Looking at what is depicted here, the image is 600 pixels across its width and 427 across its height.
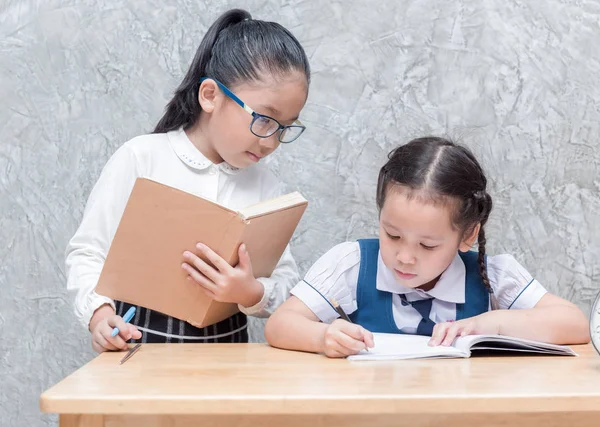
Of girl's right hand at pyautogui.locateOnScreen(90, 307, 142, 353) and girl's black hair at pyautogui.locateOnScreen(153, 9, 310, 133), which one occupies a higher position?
girl's black hair at pyautogui.locateOnScreen(153, 9, 310, 133)

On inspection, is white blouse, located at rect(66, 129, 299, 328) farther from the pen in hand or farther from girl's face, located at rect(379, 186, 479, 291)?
girl's face, located at rect(379, 186, 479, 291)

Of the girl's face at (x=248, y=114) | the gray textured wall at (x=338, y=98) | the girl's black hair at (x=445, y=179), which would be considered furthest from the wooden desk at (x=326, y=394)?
the gray textured wall at (x=338, y=98)

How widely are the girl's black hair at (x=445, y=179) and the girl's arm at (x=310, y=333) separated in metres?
0.28

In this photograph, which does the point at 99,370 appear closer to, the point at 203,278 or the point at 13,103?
the point at 203,278

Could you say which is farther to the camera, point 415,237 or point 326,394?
point 415,237

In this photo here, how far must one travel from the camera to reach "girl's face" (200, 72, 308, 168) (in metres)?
1.67

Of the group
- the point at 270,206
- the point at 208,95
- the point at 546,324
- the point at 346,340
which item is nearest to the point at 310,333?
the point at 346,340

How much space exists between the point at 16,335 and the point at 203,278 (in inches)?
44.4

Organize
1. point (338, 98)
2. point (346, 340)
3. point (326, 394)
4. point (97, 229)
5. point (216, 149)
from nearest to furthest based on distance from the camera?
1. point (326, 394)
2. point (346, 340)
3. point (97, 229)
4. point (216, 149)
5. point (338, 98)

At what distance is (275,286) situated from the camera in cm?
168

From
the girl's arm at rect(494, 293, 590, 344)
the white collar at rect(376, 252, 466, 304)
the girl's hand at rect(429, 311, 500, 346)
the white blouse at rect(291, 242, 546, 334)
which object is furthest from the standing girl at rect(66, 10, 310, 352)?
the girl's arm at rect(494, 293, 590, 344)

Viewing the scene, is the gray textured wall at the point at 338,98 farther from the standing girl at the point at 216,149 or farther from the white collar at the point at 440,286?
the white collar at the point at 440,286

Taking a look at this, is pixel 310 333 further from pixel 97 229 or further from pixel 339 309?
pixel 97 229

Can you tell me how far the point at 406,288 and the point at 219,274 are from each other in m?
0.39
